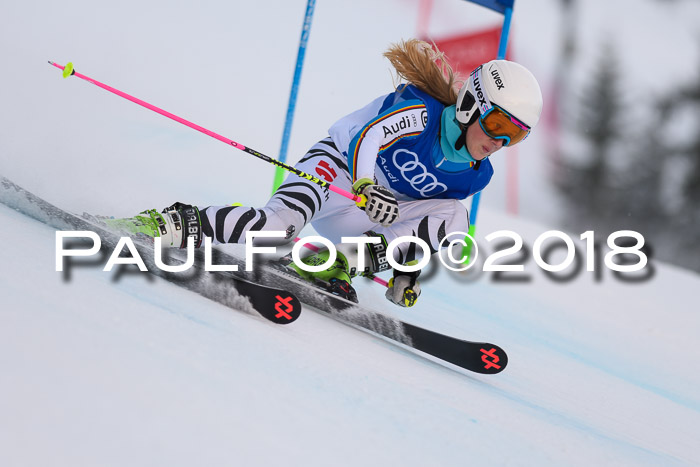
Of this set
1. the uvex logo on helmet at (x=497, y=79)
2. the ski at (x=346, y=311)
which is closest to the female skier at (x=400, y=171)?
the uvex logo on helmet at (x=497, y=79)

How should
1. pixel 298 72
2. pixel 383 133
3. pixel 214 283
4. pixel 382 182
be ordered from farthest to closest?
pixel 298 72, pixel 382 182, pixel 383 133, pixel 214 283

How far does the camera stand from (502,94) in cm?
220

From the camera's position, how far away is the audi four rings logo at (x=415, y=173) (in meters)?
2.47

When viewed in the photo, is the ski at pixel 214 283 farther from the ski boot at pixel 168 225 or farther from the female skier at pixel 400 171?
the female skier at pixel 400 171

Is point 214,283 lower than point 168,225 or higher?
lower

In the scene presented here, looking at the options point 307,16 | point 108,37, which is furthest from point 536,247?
point 108,37

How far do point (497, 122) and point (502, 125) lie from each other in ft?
0.06

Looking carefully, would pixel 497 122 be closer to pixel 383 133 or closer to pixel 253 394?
pixel 383 133

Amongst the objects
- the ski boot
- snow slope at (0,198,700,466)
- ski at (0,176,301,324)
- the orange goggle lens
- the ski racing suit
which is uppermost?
the orange goggle lens

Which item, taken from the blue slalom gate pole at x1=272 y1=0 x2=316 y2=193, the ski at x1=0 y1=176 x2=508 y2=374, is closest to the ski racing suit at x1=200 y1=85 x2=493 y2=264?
the ski at x1=0 y1=176 x2=508 y2=374

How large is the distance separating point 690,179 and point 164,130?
12.5 meters

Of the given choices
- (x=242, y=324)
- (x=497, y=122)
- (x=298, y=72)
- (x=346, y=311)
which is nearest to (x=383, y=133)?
(x=497, y=122)

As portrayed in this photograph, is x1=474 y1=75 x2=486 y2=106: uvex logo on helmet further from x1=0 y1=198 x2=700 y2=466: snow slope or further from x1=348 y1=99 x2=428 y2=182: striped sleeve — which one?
x1=0 y1=198 x2=700 y2=466: snow slope

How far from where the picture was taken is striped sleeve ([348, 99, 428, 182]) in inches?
89.7
